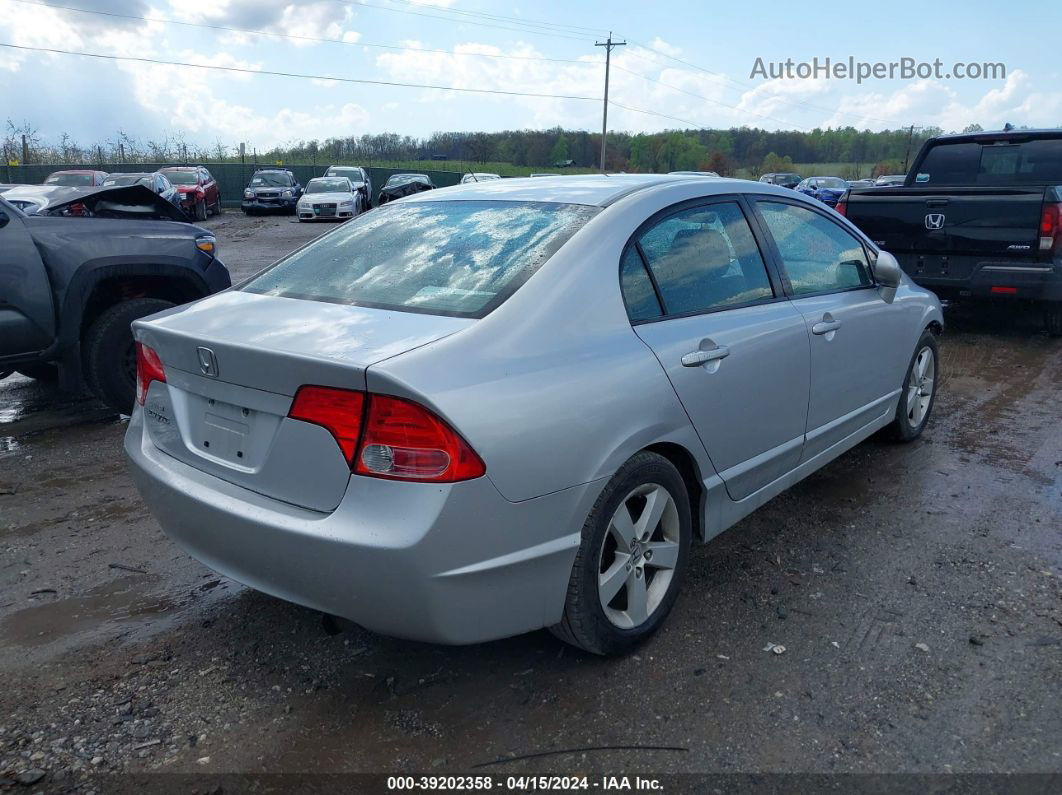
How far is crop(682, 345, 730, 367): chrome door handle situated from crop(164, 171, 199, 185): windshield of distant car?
89.6ft

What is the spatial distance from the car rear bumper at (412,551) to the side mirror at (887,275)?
258 centimetres

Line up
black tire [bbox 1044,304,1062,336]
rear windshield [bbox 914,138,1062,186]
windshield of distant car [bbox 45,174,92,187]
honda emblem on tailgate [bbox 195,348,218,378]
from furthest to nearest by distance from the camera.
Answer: windshield of distant car [bbox 45,174,92,187] < rear windshield [bbox 914,138,1062,186] < black tire [bbox 1044,304,1062,336] < honda emblem on tailgate [bbox 195,348,218,378]

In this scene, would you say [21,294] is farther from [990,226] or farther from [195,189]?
[195,189]


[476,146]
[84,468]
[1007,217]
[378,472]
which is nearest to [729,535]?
[378,472]

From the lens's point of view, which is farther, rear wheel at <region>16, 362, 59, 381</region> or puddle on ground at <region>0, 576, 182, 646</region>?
rear wheel at <region>16, 362, 59, 381</region>

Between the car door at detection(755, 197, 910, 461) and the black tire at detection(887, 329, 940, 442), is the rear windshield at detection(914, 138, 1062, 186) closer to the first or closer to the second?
the black tire at detection(887, 329, 940, 442)

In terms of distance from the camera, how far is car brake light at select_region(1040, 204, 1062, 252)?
730 cm

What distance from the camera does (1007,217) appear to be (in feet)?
24.7

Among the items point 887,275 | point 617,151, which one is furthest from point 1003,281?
point 617,151

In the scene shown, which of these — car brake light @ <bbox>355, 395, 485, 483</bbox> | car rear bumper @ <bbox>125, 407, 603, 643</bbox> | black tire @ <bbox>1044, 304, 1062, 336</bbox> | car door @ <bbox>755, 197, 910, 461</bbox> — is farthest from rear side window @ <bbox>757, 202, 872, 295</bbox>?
black tire @ <bbox>1044, 304, 1062, 336</bbox>

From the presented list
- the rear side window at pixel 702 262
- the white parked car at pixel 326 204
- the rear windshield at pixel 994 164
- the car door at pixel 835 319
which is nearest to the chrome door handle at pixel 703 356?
the rear side window at pixel 702 262

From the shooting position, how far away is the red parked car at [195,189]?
2584cm

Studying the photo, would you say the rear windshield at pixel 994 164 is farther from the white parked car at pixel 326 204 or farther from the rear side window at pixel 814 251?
the white parked car at pixel 326 204

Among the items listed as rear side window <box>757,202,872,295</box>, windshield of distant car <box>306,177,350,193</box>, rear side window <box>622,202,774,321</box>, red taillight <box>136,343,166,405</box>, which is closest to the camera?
red taillight <box>136,343,166,405</box>
